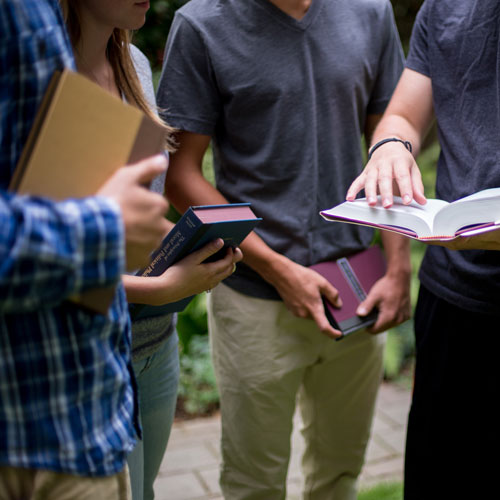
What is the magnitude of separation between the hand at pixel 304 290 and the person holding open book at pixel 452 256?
282 millimetres

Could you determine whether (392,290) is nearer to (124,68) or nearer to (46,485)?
(124,68)

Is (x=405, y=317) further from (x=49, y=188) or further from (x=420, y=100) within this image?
(x=49, y=188)

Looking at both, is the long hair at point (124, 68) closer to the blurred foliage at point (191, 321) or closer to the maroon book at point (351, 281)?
the maroon book at point (351, 281)

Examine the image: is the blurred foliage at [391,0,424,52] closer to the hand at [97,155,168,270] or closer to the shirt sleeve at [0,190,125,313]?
the hand at [97,155,168,270]

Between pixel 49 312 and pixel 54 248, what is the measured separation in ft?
0.42

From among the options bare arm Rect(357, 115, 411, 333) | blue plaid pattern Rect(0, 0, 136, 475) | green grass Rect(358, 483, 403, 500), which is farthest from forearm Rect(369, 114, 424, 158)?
green grass Rect(358, 483, 403, 500)

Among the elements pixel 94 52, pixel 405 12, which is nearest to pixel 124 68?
pixel 94 52

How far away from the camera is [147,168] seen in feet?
2.77

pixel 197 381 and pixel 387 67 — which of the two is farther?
pixel 197 381

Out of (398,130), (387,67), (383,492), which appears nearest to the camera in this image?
(398,130)

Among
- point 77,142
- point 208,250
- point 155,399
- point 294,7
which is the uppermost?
point 294,7

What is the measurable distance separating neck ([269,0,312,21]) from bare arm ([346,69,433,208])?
367 mm

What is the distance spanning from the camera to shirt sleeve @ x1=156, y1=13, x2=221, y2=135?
1.68 metres

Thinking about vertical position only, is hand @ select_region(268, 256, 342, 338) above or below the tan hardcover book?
below
